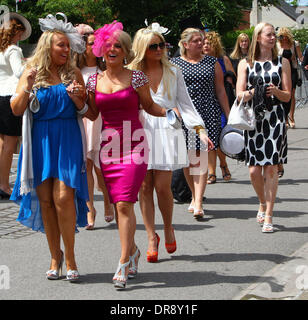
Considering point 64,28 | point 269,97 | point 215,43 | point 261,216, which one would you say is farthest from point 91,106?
point 215,43

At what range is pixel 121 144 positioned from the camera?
16.4 feet

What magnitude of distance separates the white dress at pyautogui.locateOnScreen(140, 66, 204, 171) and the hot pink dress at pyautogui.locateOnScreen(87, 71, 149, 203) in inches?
20.3

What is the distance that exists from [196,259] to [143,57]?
174 cm

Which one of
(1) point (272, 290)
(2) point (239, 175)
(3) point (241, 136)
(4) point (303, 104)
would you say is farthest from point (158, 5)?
(1) point (272, 290)

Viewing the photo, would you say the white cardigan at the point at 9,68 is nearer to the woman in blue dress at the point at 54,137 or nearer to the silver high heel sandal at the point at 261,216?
the woman in blue dress at the point at 54,137

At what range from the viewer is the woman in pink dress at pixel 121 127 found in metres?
4.96

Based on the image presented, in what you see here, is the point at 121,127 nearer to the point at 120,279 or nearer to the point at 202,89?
the point at 120,279

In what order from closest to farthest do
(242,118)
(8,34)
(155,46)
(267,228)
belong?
(155,46) → (242,118) → (267,228) → (8,34)

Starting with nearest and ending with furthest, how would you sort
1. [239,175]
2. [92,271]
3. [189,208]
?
[92,271] → [189,208] → [239,175]

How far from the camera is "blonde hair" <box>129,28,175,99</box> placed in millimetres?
5681

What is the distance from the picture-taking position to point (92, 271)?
5.41 m
